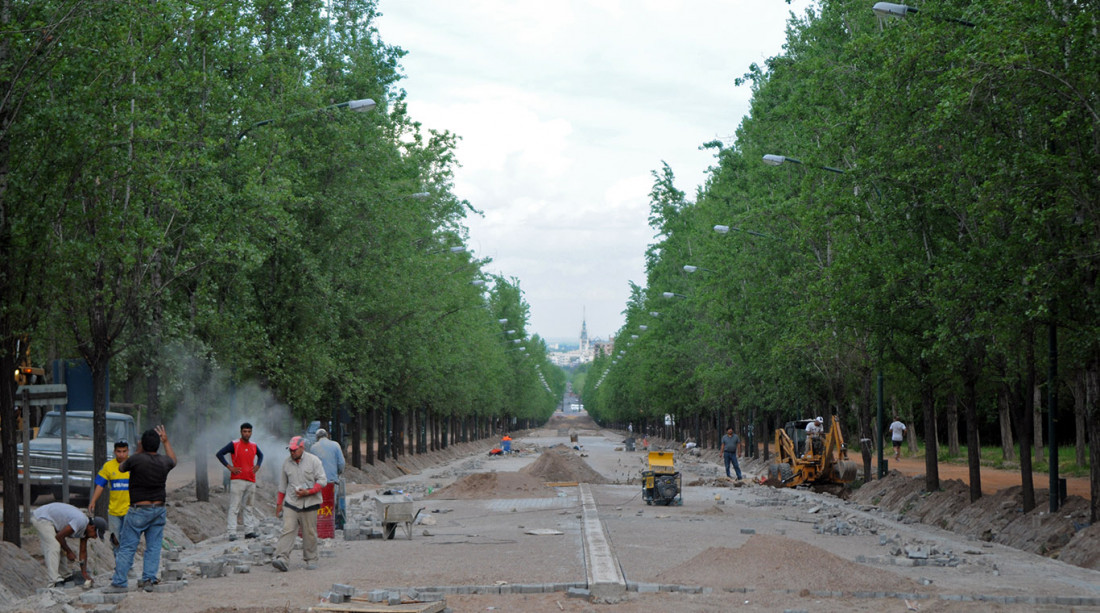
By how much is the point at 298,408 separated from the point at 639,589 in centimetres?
1891

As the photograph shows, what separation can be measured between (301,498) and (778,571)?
6290mm

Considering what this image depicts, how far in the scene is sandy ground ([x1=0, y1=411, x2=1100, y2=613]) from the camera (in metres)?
12.6

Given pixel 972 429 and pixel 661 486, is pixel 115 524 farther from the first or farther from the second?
pixel 972 429

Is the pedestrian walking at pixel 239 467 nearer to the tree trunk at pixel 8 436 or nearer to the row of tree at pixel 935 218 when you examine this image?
A: the tree trunk at pixel 8 436

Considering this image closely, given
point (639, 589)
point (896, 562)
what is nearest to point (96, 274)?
point (639, 589)

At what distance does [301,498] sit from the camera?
1628cm

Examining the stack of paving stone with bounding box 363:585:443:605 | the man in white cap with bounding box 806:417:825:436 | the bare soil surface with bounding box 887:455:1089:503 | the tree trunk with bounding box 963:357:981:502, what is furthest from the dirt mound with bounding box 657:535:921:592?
the man in white cap with bounding box 806:417:825:436

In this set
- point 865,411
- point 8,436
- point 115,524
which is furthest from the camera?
point 865,411

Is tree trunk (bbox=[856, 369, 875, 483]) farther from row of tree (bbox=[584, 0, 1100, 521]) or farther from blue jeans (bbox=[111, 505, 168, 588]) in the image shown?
blue jeans (bbox=[111, 505, 168, 588])

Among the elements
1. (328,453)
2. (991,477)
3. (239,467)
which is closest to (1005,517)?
Result: (328,453)

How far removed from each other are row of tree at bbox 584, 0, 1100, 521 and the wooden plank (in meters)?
9.34

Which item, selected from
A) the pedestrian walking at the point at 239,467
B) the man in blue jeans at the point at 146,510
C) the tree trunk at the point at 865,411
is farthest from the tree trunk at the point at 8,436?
the tree trunk at the point at 865,411

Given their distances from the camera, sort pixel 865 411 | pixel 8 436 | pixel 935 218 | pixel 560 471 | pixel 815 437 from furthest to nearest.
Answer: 1. pixel 560 471
2. pixel 865 411
3. pixel 815 437
4. pixel 935 218
5. pixel 8 436

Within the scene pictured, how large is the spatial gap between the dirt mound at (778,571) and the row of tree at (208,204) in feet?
27.7
